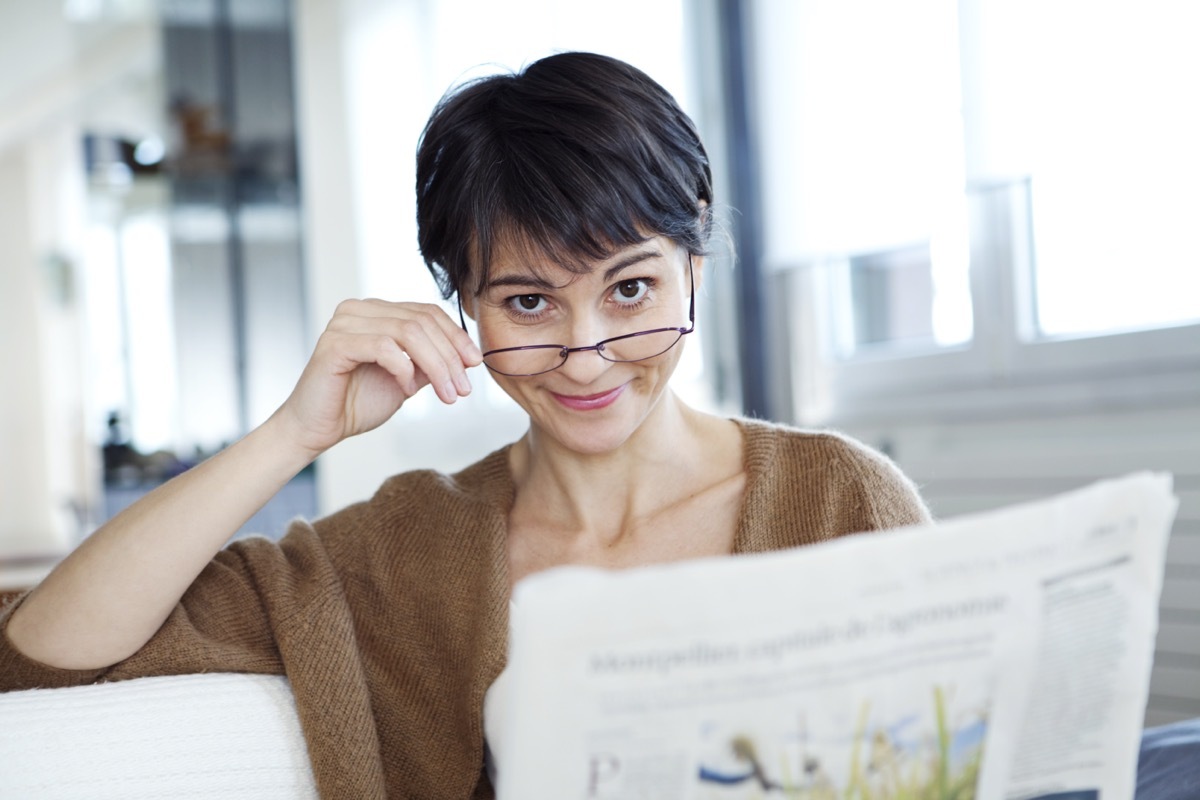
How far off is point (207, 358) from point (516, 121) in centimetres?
297

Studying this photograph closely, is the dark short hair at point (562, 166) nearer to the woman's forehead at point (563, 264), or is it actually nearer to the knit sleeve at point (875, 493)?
the woman's forehead at point (563, 264)

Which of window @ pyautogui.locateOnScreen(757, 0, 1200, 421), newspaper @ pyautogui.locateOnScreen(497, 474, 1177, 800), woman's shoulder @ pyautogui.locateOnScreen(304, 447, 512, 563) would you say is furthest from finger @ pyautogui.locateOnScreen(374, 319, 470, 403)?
window @ pyautogui.locateOnScreen(757, 0, 1200, 421)

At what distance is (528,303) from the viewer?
1229 millimetres

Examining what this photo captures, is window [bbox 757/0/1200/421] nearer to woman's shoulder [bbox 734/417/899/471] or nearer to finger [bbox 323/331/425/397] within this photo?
woman's shoulder [bbox 734/417/899/471]

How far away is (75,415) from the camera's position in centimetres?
386

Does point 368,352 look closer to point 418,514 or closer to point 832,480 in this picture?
point 418,514

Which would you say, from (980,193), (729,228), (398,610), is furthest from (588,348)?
(729,228)

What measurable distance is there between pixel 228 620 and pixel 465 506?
0.28m

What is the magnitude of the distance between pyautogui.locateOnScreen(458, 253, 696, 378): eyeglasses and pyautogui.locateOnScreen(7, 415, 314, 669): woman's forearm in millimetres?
264

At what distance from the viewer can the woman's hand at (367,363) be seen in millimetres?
1183

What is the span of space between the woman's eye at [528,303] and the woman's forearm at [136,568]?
29 centimetres

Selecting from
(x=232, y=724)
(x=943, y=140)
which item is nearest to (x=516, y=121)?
(x=232, y=724)

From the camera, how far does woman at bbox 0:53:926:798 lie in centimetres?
116

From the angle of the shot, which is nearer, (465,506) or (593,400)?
(593,400)
